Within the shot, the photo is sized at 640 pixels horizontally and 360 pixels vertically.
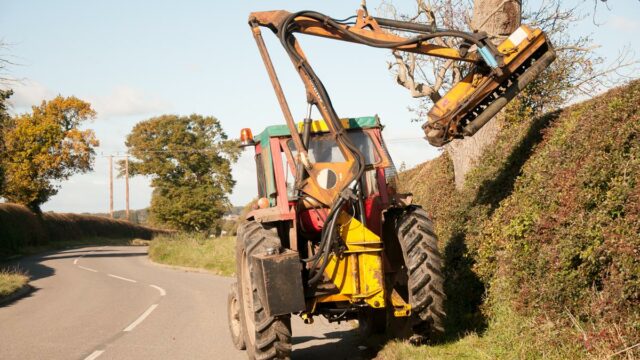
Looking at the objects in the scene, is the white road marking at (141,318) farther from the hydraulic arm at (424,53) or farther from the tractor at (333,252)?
→ the hydraulic arm at (424,53)

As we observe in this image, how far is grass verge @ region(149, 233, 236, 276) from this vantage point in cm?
2726

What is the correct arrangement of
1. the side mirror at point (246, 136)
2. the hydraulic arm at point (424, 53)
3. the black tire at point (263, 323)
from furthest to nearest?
1. the side mirror at point (246, 136)
2. the hydraulic arm at point (424, 53)
3. the black tire at point (263, 323)

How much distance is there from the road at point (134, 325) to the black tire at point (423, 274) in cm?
115

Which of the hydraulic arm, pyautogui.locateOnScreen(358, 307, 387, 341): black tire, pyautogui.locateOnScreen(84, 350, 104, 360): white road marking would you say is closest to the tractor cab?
the hydraulic arm

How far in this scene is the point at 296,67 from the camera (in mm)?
8812

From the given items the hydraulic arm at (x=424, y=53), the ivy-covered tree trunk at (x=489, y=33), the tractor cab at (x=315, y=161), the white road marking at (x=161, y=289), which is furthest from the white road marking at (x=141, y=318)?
the ivy-covered tree trunk at (x=489, y=33)

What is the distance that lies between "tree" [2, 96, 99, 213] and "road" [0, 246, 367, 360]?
119 ft

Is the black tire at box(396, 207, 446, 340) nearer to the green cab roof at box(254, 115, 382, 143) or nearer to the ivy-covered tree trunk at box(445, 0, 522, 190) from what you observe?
the green cab roof at box(254, 115, 382, 143)

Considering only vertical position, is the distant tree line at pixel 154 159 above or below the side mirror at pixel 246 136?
above

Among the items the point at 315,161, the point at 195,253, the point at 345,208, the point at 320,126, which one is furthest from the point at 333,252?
the point at 195,253

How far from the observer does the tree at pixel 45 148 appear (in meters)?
57.1

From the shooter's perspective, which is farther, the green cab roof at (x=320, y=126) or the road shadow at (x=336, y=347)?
the road shadow at (x=336, y=347)

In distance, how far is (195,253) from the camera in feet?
103

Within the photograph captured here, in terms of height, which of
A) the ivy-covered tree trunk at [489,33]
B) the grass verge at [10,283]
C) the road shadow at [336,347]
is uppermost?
the ivy-covered tree trunk at [489,33]
